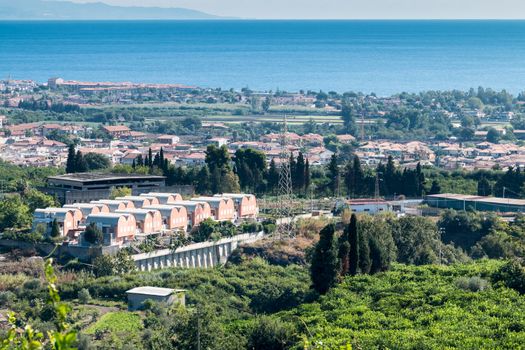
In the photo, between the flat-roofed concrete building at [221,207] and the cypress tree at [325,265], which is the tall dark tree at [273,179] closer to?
the flat-roofed concrete building at [221,207]

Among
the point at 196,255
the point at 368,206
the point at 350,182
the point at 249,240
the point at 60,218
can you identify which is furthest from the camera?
the point at 350,182

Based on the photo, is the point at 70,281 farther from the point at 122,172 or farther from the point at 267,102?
the point at 267,102

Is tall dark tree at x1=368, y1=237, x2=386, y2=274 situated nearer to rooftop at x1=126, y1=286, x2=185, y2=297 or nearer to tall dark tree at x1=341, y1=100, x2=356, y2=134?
rooftop at x1=126, y1=286, x2=185, y2=297

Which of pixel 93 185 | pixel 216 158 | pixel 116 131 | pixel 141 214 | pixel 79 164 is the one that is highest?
pixel 216 158

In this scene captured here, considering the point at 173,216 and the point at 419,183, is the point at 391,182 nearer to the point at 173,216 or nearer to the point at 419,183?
the point at 419,183

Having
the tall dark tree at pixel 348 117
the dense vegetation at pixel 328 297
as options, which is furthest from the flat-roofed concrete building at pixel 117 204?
the tall dark tree at pixel 348 117

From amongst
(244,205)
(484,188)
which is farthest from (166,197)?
(484,188)

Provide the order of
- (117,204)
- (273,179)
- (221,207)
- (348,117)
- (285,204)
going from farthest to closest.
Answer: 1. (348,117)
2. (273,179)
3. (285,204)
4. (221,207)
5. (117,204)

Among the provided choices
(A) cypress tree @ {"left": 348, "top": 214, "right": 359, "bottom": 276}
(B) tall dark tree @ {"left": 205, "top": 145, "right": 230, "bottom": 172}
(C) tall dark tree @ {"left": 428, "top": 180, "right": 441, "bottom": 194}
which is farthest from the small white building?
(A) cypress tree @ {"left": 348, "top": 214, "right": 359, "bottom": 276}
